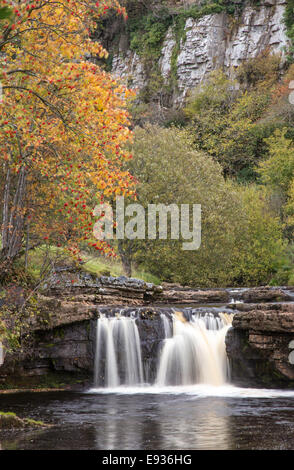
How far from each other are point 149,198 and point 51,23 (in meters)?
18.6

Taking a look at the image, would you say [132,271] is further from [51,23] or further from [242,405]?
[51,23]

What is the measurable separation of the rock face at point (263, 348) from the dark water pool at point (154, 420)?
1409mm

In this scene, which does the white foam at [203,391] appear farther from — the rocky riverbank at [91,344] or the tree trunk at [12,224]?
the tree trunk at [12,224]

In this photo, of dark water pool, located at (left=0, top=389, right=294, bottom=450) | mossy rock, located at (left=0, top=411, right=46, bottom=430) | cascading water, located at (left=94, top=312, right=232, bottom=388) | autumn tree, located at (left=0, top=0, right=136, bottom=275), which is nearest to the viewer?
dark water pool, located at (left=0, top=389, right=294, bottom=450)

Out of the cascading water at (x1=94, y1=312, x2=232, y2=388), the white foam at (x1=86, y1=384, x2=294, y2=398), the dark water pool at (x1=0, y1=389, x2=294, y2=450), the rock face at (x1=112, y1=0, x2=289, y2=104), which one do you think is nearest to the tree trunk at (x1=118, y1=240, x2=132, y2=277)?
the cascading water at (x1=94, y1=312, x2=232, y2=388)

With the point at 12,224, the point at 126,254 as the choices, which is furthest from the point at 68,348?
the point at 126,254

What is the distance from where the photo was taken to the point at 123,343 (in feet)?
58.9

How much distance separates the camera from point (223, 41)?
64.3 m

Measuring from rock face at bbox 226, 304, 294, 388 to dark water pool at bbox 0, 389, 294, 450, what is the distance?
1409mm

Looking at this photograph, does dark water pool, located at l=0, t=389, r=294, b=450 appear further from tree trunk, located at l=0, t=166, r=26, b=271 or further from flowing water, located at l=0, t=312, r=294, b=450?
tree trunk, located at l=0, t=166, r=26, b=271

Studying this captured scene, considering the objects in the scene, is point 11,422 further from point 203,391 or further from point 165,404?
point 203,391

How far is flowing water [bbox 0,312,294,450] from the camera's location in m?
9.89

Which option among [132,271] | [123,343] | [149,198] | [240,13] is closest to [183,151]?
[149,198]

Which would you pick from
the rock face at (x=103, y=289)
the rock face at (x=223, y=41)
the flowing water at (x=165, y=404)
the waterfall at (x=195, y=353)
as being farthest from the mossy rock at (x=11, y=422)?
the rock face at (x=223, y=41)
